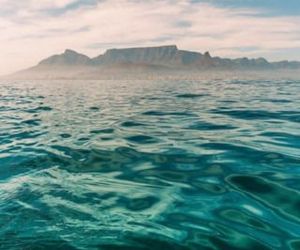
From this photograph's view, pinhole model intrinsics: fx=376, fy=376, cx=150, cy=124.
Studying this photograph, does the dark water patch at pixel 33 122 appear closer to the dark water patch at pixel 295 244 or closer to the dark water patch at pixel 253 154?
the dark water patch at pixel 253 154

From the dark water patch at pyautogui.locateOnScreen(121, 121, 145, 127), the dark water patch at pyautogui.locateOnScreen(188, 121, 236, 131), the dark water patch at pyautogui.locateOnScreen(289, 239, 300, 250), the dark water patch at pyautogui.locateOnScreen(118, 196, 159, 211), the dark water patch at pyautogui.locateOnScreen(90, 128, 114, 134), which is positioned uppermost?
the dark water patch at pyautogui.locateOnScreen(289, 239, 300, 250)

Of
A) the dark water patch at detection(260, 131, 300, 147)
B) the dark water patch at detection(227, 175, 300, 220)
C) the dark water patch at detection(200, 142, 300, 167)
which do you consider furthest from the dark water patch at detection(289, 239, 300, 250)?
the dark water patch at detection(260, 131, 300, 147)

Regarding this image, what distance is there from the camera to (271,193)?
5.52 meters

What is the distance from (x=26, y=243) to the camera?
4062 mm

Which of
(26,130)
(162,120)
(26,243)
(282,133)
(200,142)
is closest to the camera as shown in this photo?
(26,243)

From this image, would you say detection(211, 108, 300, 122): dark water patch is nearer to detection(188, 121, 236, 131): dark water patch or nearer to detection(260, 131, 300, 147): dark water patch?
detection(188, 121, 236, 131): dark water patch

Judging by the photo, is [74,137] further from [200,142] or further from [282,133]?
[282,133]

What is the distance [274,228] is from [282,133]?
652 cm

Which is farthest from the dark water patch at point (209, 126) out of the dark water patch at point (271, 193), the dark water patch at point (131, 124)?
the dark water patch at point (271, 193)

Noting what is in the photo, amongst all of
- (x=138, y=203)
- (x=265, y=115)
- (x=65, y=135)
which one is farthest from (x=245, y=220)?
(x=265, y=115)

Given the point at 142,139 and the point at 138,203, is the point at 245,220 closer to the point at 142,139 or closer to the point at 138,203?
the point at 138,203

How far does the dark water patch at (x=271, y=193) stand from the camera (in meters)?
4.95

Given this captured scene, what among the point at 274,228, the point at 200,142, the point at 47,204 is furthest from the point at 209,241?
the point at 200,142

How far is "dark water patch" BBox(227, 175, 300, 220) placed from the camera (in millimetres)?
4949
